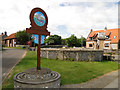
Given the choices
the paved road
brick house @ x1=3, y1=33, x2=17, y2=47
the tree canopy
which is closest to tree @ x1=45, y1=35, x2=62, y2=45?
the tree canopy

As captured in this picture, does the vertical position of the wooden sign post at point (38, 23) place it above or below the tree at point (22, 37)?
below

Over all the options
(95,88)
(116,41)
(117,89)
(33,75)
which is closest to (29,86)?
(33,75)

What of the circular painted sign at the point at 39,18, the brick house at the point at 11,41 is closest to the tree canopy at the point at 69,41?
the brick house at the point at 11,41

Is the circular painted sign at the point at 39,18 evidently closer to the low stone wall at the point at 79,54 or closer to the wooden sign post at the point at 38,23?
the wooden sign post at the point at 38,23

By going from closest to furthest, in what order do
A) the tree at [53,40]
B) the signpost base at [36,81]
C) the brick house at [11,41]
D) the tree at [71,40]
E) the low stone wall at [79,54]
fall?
the signpost base at [36,81] < the low stone wall at [79,54] < the tree at [71,40] < the brick house at [11,41] < the tree at [53,40]

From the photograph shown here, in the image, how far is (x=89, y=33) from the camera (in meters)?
41.0

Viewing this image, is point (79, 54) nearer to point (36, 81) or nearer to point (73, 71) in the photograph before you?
point (73, 71)

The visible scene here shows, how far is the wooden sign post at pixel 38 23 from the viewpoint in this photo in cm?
539

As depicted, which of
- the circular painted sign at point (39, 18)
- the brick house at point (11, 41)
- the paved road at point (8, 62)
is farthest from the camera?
the brick house at point (11, 41)

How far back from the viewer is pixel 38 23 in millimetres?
5672

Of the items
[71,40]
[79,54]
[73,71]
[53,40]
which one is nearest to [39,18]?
[73,71]

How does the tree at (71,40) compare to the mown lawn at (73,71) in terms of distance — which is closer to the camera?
the mown lawn at (73,71)

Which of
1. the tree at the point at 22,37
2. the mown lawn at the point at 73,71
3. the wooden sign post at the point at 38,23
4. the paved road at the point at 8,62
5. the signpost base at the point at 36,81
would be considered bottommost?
the mown lawn at the point at 73,71

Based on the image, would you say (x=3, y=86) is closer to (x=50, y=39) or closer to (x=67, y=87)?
(x=67, y=87)
